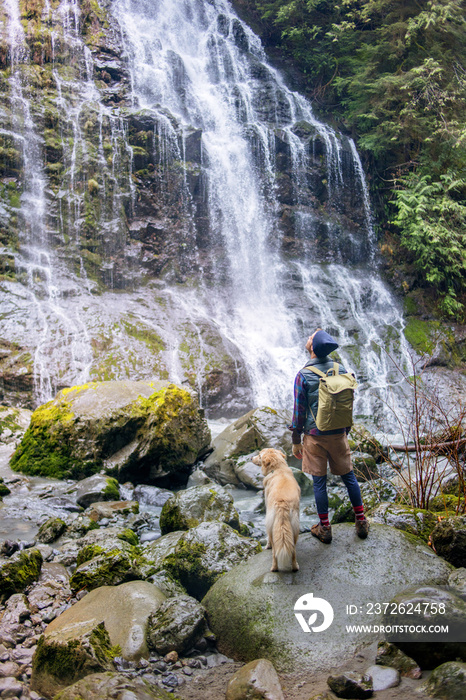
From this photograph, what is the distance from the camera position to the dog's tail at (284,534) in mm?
3492

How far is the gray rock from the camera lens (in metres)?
2.56

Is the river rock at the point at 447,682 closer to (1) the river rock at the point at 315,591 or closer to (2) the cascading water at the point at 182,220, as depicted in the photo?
(1) the river rock at the point at 315,591

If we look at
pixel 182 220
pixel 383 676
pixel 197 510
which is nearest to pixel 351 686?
pixel 383 676

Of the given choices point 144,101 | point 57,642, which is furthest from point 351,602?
point 144,101

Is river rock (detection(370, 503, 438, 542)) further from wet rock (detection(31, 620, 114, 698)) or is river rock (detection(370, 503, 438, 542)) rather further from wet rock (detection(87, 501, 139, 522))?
wet rock (detection(87, 501, 139, 522))

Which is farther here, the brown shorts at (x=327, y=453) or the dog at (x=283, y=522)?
the brown shorts at (x=327, y=453)

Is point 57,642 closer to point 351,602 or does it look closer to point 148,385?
point 351,602

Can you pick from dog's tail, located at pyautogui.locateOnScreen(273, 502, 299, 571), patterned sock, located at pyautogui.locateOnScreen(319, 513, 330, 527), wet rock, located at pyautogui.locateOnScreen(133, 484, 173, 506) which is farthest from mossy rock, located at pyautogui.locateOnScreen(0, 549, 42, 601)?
patterned sock, located at pyautogui.locateOnScreen(319, 513, 330, 527)

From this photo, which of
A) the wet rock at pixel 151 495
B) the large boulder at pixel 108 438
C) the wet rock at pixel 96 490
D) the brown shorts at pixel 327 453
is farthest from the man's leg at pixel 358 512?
the large boulder at pixel 108 438

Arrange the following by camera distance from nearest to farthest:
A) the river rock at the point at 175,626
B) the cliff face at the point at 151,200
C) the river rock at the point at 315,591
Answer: the river rock at the point at 315,591 → the river rock at the point at 175,626 → the cliff face at the point at 151,200

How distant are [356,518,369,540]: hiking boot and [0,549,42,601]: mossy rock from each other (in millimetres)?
3143

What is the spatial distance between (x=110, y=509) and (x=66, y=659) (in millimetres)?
3574

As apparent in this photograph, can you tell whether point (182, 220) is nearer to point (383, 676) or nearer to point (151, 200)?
point (151, 200)

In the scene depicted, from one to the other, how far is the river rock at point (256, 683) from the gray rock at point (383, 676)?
552 mm
